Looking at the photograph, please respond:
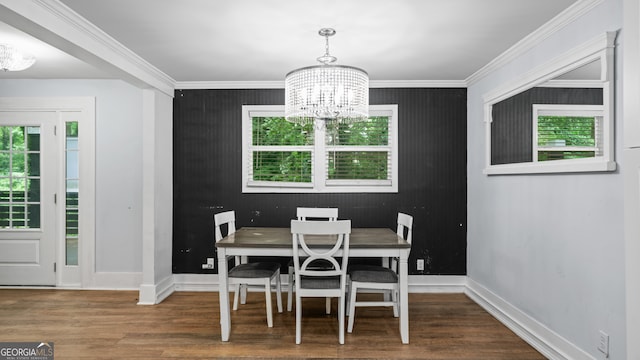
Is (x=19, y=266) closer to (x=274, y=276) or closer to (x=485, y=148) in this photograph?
(x=274, y=276)

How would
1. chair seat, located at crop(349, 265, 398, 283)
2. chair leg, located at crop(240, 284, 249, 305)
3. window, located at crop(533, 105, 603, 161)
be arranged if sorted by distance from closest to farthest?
1. window, located at crop(533, 105, 603, 161)
2. chair seat, located at crop(349, 265, 398, 283)
3. chair leg, located at crop(240, 284, 249, 305)

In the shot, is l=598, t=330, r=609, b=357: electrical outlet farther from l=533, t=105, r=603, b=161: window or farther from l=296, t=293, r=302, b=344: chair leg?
l=296, t=293, r=302, b=344: chair leg

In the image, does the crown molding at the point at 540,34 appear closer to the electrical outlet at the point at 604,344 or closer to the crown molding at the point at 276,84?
the crown molding at the point at 276,84

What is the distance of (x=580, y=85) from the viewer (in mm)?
2461

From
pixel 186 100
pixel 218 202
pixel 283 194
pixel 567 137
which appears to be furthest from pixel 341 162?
pixel 567 137

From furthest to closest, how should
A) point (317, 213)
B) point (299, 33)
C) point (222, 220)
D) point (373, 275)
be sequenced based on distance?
point (317, 213) < point (222, 220) < point (373, 275) < point (299, 33)

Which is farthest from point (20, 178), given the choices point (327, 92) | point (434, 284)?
point (434, 284)

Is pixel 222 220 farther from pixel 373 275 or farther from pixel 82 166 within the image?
pixel 82 166

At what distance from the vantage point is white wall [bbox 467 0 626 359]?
221cm

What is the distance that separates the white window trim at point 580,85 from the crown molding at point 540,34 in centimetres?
22

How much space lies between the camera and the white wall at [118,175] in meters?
4.41

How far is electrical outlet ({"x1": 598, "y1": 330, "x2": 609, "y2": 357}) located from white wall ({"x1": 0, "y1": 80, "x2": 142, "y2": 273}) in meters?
4.21

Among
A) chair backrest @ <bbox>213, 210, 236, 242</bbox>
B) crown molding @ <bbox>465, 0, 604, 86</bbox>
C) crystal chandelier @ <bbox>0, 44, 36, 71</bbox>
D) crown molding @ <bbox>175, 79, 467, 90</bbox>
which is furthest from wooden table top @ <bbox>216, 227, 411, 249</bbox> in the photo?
crystal chandelier @ <bbox>0, 44, 36, 71</bbox>

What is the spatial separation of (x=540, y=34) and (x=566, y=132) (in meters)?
0.82
